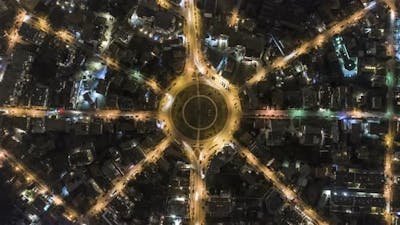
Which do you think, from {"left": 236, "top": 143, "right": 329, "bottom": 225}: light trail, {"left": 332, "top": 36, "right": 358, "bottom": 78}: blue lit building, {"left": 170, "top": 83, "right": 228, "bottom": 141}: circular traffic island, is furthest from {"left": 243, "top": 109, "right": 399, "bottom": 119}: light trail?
{"left": 332, "top": 36, "right": 358, "bottom": 78}: blue lit building

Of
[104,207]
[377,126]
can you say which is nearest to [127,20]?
[104,207]

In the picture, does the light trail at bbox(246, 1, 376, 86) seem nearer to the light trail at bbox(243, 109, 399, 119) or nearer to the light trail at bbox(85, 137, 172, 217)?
the light trail at bbox(243, 109, 399, 119)

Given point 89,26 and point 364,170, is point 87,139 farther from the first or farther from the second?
point 364,170

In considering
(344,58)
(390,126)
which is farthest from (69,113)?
(390,126)

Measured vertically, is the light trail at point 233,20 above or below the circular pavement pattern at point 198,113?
above

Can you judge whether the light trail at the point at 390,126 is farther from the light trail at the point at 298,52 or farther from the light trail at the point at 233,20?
the light trail at the point at 233,20

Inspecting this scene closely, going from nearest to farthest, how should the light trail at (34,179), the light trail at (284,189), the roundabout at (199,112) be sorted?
the light trail at (34,179), the light trail at (284,189), the roundabout at (199,112)

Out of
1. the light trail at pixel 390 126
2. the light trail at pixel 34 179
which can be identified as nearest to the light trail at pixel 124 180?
the light trail at pixel 34 179

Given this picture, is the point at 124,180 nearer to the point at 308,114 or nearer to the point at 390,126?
the point at 308,114
